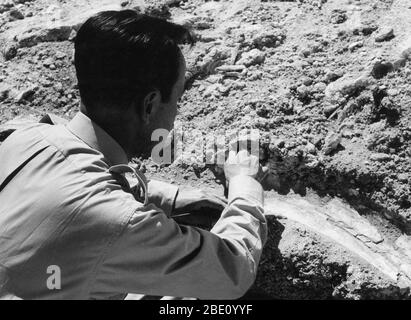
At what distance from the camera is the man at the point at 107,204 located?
1.67 m

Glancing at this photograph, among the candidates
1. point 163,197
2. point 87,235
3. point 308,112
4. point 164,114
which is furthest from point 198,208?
point 87,235

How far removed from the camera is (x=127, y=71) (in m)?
1.81

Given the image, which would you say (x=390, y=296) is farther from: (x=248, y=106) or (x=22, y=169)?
(x=22, y=169)

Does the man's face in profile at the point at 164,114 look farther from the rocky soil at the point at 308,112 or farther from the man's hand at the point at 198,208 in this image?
the rocky soil at the point at 308,112

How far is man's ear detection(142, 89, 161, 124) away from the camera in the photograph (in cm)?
187

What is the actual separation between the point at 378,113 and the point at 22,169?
62.3 inches

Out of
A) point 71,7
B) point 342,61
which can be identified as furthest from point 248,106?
point 71,7

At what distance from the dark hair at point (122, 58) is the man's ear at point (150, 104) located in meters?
0.02

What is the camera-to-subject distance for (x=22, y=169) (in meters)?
1.79

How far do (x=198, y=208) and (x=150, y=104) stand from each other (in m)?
0.68

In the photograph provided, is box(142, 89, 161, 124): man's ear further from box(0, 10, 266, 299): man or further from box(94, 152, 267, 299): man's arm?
box(94, 152, 267, 299): man's arm

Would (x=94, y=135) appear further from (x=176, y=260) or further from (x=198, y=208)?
(x=198, y=208)

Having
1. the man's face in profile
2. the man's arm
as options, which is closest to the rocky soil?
the man's arm

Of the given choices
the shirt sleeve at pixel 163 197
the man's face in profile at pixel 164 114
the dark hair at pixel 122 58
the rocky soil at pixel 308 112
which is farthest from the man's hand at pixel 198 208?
the dark hair at pixel 122 58
